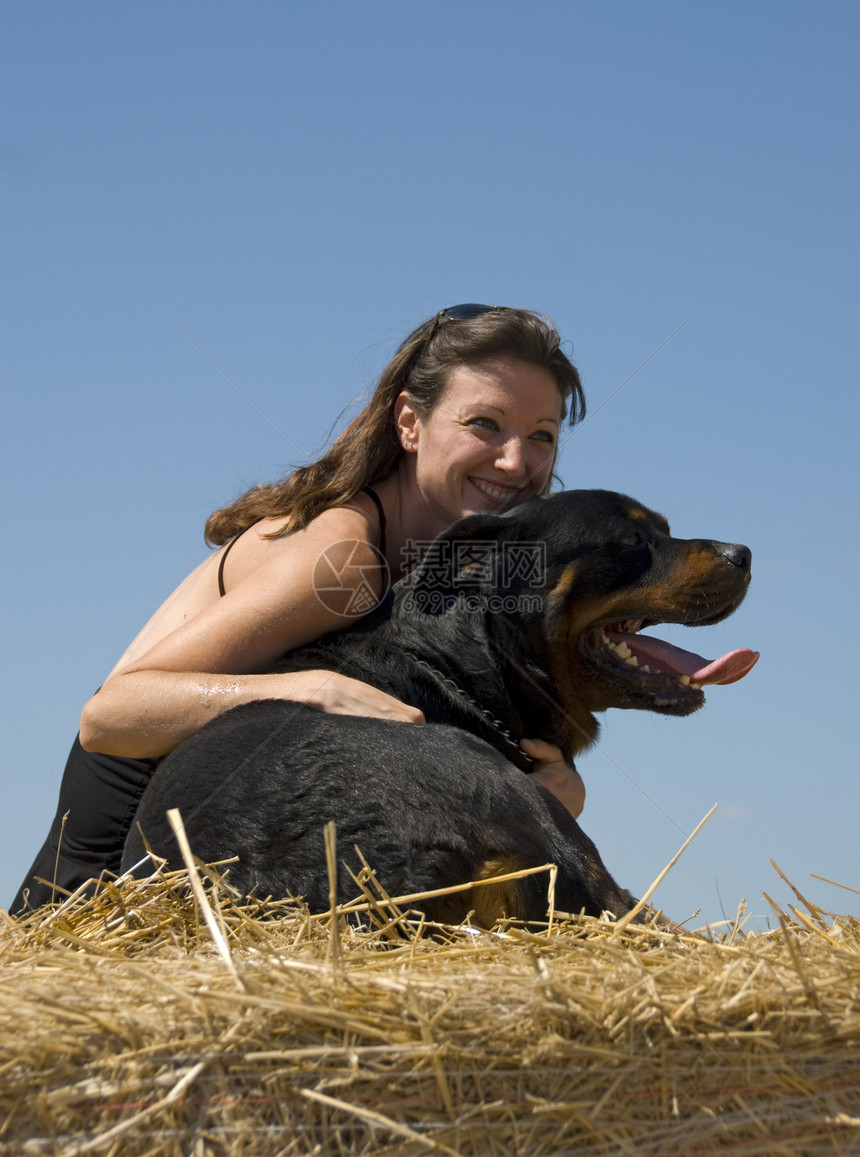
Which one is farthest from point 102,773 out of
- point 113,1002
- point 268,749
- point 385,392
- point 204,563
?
point 113,1002

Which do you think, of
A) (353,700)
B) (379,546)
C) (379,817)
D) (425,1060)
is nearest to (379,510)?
(379,546)

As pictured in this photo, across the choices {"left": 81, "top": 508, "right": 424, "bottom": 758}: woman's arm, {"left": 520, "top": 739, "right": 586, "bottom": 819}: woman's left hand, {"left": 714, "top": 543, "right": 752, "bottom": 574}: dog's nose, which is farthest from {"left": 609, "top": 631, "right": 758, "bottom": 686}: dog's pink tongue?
{"left": 81, "top": 508, "right": 424, "bottom": 758}: woman's arm

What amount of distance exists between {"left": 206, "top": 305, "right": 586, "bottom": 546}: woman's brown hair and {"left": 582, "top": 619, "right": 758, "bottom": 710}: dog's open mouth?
1286mm

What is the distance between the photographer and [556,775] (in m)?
3.83

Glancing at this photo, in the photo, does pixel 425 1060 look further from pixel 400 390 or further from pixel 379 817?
pixel 400 390

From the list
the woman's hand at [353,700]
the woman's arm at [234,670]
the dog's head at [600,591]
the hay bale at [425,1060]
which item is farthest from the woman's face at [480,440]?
the hay bale at [425,1060]

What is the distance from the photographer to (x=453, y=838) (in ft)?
8.59

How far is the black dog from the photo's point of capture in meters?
2.64

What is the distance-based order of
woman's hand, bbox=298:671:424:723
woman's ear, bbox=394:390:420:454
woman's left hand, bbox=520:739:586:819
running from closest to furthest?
1. woman's hand, bbox=298:671:424:723
2. woman's left hand, bbox=520:739:586:819
3. woman's ear, bbox=394:390:420:454

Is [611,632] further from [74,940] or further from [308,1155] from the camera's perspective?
[308,1155]

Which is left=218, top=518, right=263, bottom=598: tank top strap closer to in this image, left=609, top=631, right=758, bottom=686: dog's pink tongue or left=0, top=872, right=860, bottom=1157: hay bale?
left=609, top=631, right=758, bottom=686: dog's pink tongue

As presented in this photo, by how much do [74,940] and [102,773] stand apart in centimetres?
227

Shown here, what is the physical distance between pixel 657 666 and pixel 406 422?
65.1 inches

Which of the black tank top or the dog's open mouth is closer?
the dog's open mouth
